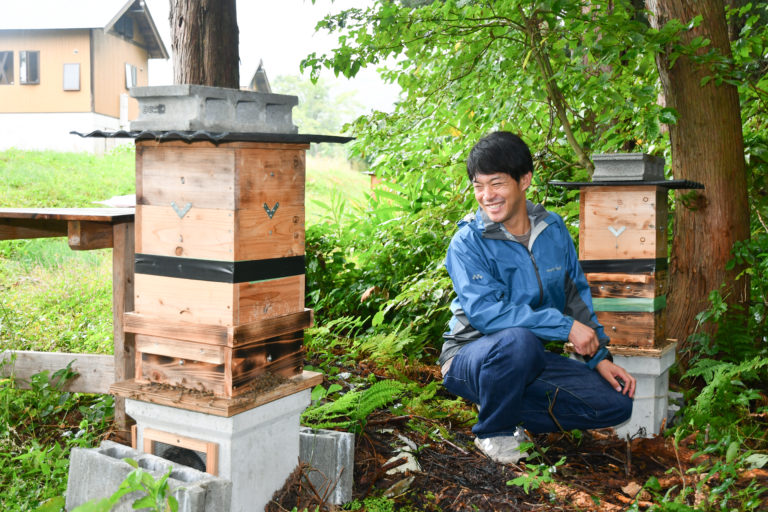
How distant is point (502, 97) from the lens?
16.5 ft

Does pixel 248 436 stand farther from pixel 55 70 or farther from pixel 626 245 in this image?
pixel 55 70

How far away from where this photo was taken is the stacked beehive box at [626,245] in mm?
3938

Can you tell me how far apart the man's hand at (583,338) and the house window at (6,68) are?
28464 mm

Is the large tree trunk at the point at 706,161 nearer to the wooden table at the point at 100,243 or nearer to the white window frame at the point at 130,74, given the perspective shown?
the wooden table at the point at 100,243

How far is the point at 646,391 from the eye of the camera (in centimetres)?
403

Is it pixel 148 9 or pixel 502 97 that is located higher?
pixel 148 9

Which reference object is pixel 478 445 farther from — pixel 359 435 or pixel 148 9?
pixel 148 9

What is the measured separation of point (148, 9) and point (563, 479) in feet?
101

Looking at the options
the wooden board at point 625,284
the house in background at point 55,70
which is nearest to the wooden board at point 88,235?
the wooden board at point 625,284

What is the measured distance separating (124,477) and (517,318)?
1.95 metres

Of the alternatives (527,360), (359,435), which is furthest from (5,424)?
(527,360)

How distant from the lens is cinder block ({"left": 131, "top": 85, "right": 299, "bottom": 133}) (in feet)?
8.95

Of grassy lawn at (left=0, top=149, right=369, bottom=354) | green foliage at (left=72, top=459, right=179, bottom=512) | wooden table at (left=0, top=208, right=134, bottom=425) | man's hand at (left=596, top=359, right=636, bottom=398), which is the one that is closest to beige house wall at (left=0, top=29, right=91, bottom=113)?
grassy lawn at (left=0, top=149, right=369, bottom=354)

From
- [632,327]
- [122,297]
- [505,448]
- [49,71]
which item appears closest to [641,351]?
[632,327]
